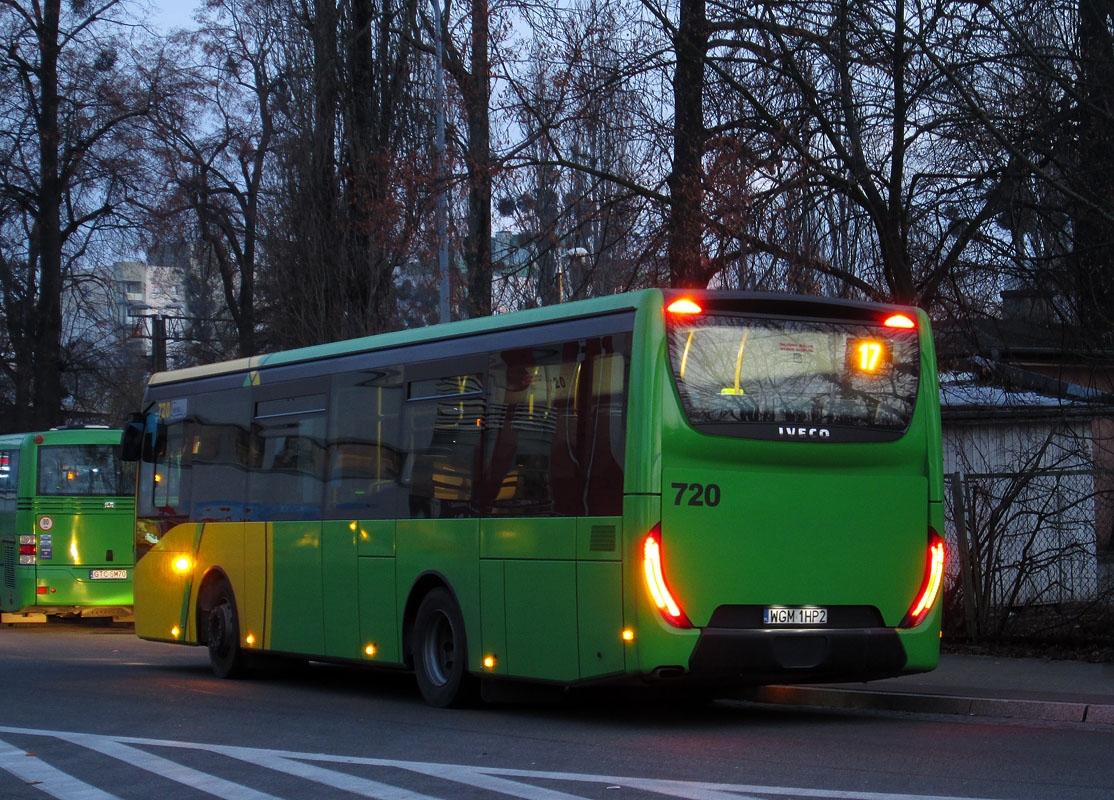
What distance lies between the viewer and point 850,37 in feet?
48.2

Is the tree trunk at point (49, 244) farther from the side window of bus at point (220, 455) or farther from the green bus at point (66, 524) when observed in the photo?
the side window of bus at point (220, 455)

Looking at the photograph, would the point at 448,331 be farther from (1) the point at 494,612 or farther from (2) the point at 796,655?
(2) the point at 796,655

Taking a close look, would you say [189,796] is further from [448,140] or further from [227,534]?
[448,140]

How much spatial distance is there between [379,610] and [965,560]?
19.6 ft

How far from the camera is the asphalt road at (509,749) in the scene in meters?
8.15

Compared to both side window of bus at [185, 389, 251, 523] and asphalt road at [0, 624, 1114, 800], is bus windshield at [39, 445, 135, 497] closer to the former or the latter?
side window of bus at [185, 389, 251, 523]

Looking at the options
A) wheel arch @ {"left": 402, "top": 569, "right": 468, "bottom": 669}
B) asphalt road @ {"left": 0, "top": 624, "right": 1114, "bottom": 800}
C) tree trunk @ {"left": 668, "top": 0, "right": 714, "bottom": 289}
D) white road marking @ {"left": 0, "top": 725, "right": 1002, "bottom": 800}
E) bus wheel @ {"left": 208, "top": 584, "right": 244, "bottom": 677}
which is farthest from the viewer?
bus wheel @ {"left": 208, "top": 584, "right": 244, "bottom": 677}

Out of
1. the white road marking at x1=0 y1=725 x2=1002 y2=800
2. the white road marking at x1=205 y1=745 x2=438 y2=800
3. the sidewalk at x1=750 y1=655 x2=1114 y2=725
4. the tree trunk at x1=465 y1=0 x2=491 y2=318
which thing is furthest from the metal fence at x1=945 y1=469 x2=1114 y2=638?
→ the white road marking at x1=205 y1=745 x2=438 y2=800

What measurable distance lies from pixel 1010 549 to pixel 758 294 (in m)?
6.03

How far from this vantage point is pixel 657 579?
10.1 m

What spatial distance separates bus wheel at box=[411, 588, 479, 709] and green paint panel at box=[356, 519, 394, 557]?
0.64 metres

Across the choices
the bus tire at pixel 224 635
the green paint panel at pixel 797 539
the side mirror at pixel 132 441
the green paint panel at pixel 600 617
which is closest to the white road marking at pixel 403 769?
the green paint panel at pixel 600 617

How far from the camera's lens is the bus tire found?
15508mm

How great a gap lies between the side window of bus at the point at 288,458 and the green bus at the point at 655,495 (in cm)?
87
